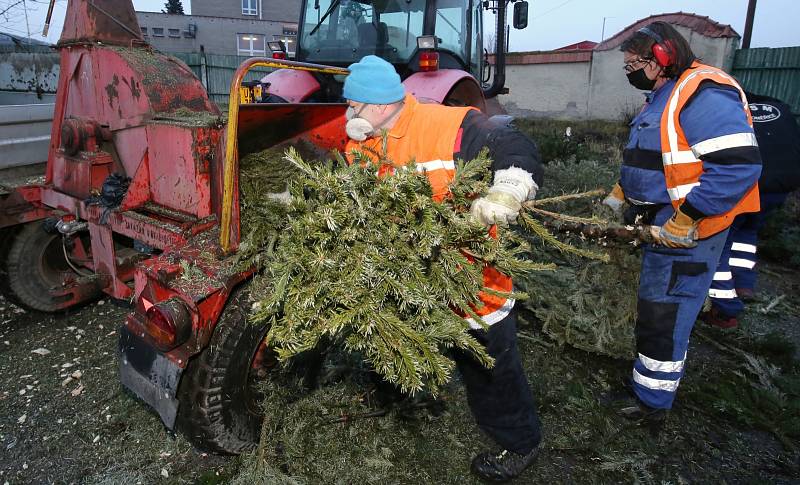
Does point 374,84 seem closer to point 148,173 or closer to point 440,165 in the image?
point 440,165

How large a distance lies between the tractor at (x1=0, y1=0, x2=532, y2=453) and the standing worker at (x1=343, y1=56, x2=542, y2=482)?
0.35 m

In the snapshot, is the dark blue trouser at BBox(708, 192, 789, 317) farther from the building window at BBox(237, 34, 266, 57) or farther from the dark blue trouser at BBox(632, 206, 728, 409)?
the building window at BBox(237, 34, 266, 57)

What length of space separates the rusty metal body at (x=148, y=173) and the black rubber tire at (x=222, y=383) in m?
0.08

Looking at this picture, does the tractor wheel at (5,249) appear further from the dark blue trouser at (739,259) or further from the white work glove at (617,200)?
the dark blue trouser at (739,259)

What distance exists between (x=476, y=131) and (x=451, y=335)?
95 cm

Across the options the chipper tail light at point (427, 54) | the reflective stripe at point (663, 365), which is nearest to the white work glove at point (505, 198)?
the reflective stripe at point (663, 365)

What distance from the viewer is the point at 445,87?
4.05 meters

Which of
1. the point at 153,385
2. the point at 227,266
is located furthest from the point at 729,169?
the point at 153,385

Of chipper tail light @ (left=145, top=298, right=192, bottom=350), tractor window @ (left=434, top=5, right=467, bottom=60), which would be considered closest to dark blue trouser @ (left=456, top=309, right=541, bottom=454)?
chipper tail light @ (left=145, top=298, right=192, bottom=350)

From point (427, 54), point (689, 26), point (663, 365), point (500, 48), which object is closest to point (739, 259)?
point (663, 365)

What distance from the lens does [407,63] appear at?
4742 millimetres

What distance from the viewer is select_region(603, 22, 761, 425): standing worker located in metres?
2.32

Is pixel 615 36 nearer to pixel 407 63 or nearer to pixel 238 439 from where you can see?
pixel 407 63

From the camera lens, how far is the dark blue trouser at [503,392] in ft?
7.48
